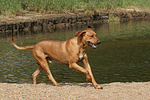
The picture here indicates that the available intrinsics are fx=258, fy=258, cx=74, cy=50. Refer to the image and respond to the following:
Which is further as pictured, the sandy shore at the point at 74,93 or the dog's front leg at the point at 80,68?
the dog's front leg at the point at 80,68

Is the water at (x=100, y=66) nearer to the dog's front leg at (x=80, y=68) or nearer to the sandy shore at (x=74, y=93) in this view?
the dog's front leg at (x=80, y=68)

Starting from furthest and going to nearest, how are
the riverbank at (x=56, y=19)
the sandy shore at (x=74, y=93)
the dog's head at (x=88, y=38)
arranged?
the riverbank at (x=56, y=19), the dog's head at (x=88, y=38), the sandy shore at (x=74, y=93)

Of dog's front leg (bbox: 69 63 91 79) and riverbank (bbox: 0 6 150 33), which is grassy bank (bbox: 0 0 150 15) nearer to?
riverbank (bbox: 0 6 150 33)

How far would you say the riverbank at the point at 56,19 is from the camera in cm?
2838

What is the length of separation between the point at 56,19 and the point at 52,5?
2630 millimetres

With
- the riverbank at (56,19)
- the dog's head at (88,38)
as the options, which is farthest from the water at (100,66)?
the riverbank at (56,19)

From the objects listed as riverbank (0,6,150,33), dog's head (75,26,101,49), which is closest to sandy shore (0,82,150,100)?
dog's head (75,26,101,49)

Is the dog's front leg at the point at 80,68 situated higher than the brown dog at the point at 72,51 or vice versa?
the brown dog at the point at 72,51

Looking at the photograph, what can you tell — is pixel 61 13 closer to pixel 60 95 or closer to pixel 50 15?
pixel 50 15

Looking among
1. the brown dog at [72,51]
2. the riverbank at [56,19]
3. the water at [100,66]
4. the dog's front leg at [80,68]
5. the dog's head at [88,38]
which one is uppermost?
the dog's head at [88,38]

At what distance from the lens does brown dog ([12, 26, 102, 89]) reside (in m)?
7.73

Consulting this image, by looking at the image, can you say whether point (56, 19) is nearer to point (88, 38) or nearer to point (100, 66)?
point (100, 66)

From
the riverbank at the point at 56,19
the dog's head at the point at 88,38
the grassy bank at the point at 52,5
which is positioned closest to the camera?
the dog's head at the point at 88,38

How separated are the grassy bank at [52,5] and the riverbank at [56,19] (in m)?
0.69
